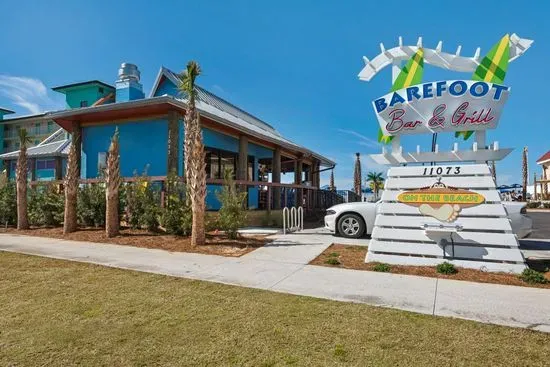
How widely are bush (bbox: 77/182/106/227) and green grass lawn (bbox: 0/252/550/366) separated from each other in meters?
7.22

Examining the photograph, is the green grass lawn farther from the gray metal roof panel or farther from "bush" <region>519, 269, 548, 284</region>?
the gray metal roof panel

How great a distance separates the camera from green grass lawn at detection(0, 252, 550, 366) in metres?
3.18

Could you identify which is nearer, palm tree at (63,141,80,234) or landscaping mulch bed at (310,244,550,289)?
landscaping mulch bed at (310,244,550,289)

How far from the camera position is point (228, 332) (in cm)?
374

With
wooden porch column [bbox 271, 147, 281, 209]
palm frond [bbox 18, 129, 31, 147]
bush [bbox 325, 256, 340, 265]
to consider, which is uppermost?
palm frond [bbox 18, 129, 31, 147]

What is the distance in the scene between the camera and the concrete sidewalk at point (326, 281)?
182 inches

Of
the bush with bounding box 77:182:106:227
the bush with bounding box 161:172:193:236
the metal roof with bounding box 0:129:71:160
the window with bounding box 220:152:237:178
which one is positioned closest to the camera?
the bush with bounding box 161:172:193:236

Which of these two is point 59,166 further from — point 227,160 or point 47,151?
point 227,160

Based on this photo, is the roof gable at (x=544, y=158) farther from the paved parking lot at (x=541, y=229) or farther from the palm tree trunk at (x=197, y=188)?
the palm tree trunk at (x=197, y=188)

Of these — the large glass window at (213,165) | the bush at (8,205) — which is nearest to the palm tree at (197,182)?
the large glass window at (213,165)

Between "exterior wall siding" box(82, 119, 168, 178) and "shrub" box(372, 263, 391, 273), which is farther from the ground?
Answer: "exterior wall siding" box(82, 119, 168, 178)

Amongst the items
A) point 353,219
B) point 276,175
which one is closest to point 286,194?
point 276,175

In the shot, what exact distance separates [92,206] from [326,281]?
9689 mm

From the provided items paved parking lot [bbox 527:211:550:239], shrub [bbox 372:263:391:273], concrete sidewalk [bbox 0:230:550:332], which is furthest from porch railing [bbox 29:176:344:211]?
paved parking lot [bbox 527:211:550:239]
